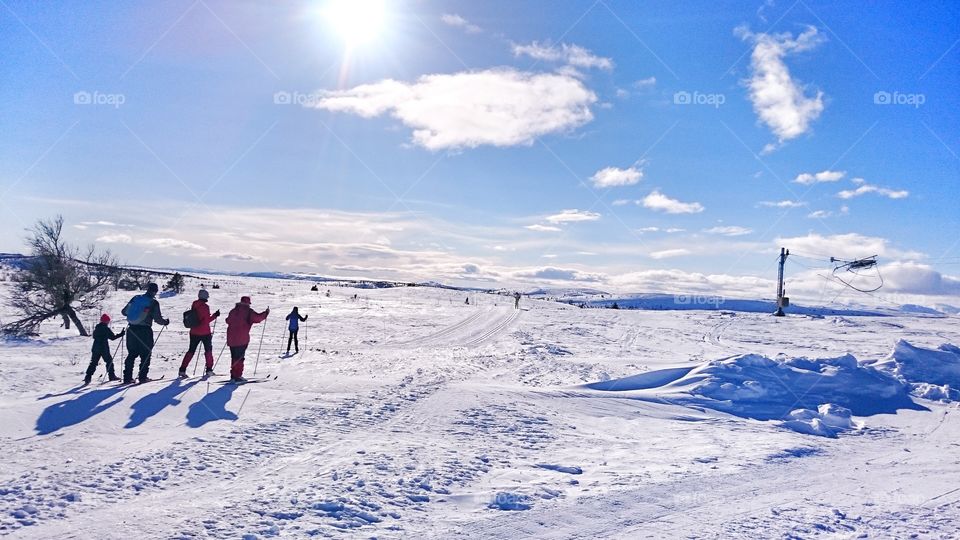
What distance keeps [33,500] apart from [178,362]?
31.7 ft

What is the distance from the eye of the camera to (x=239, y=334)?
36.7 ft

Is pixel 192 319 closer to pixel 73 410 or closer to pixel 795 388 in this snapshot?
pixel 73 410

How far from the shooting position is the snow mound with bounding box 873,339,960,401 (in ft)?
48.6

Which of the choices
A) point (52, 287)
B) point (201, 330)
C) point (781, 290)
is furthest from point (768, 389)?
point (781, 290)

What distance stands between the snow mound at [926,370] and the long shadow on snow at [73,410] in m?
18.6

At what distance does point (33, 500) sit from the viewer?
5.20 meters

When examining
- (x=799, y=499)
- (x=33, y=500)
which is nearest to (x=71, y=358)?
(x=33, y=500)

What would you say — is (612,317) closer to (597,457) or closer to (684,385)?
(684,385)

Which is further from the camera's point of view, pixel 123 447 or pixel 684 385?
pixel 684 385

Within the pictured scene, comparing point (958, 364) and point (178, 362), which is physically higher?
point (958, 364)

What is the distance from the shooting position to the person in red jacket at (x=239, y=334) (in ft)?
35.8

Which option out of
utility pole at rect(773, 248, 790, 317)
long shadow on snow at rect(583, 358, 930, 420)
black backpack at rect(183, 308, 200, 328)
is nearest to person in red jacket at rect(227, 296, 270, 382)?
black backpack at rect(183, 308, 200, 328)

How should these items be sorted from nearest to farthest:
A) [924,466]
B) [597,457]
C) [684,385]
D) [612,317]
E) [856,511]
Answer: [856,511], [597,457], [924,466], [684,385], [612,317]

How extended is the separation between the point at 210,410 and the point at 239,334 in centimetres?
288
